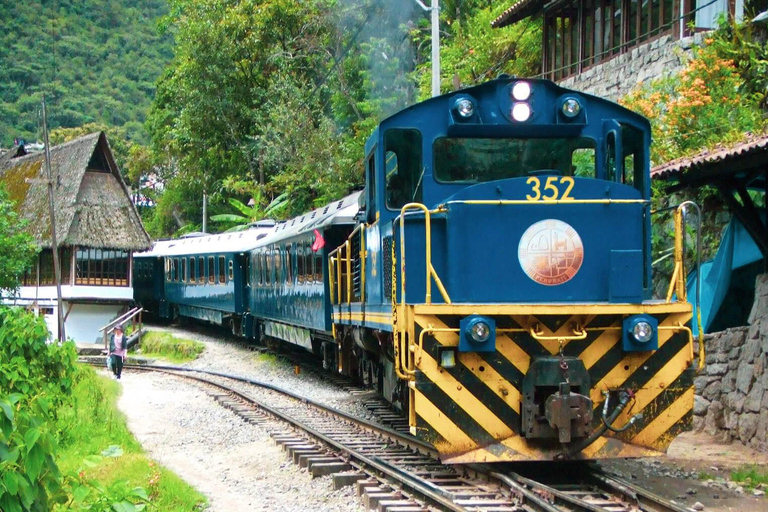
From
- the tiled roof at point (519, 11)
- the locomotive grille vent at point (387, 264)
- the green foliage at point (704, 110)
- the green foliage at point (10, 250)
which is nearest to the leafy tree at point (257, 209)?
the green foliage at point (10, 250)

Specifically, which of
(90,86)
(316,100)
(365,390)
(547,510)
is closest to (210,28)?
(316,100)

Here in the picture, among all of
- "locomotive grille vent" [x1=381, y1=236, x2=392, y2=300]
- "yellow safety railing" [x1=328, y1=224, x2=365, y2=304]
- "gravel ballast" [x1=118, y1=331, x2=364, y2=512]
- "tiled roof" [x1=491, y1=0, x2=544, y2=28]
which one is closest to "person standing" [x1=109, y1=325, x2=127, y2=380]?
"gravel ballast" [x1=118, y1=331, x2=364, y2=512]

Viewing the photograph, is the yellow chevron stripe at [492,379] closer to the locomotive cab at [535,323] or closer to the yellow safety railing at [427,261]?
the locomotive cab at [535,323]

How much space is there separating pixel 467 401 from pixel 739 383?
155 inches

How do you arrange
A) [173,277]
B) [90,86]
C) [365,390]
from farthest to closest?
[90,86] → [173,277] → [365,390]

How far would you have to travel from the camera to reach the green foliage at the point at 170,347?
25.6 meters

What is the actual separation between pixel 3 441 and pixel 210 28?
3297 centimetres

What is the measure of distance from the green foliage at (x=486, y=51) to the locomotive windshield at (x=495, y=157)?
756 inches

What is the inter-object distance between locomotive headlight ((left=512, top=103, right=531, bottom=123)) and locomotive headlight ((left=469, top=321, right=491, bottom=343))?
198 centimetres

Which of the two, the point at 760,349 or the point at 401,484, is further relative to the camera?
the point at 760,349

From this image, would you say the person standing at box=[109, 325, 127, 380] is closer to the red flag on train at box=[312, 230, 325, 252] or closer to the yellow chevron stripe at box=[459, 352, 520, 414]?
the red flag on train at box=[312, 230, 325, 252]

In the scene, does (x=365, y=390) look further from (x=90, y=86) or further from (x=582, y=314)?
(x=90, y=86)

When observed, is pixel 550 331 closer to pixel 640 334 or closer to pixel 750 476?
pixel 640 334

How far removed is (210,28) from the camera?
115ft
